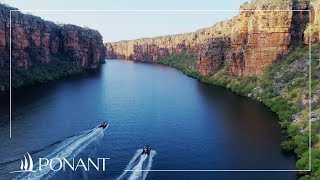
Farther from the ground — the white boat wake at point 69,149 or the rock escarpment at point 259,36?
the rock escarpment at point 259,36

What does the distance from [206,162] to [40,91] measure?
5192cm

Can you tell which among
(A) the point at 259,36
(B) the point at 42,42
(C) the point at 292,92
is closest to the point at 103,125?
(C) the point at 292,92

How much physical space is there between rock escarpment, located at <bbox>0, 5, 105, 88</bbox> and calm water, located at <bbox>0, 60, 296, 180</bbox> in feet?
52.0

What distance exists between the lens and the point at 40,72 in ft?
348

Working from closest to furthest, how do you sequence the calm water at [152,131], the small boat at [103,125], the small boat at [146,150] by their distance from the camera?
the calm water at [152,131] → the small boat at [146,150] → the small boat at [103,125]

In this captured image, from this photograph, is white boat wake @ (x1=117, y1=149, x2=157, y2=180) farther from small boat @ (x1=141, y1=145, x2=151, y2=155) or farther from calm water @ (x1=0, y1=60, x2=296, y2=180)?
calm water @ (x1=0, y1=60, x2=296, y2=180)

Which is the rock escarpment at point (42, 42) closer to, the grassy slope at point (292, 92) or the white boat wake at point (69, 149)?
the white boat wake at point (69, 149)

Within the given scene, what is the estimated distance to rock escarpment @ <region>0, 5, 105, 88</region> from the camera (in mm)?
95062

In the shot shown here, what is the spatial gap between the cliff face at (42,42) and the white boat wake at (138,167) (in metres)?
55.1

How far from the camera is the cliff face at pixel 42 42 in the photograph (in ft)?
313

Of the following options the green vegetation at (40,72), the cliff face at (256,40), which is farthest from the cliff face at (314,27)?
the green vegetation at (40,72)

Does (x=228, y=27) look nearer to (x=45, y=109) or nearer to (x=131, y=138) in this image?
(x=45, y=109)

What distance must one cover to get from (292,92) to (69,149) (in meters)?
38.4

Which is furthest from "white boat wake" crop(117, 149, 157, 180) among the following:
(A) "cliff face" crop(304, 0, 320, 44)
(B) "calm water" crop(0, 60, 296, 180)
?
(A) "cliff face" crop(304, 0, 320, 44)
